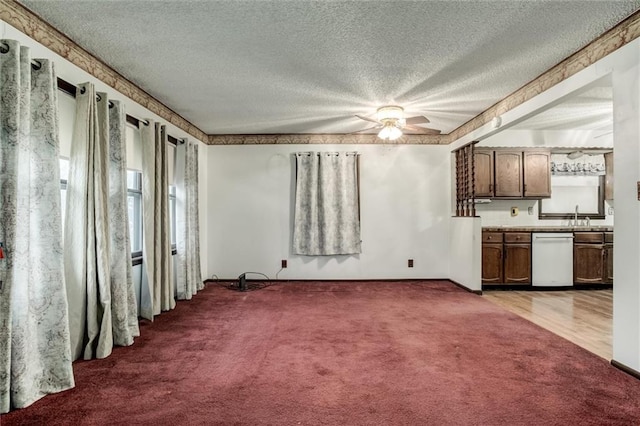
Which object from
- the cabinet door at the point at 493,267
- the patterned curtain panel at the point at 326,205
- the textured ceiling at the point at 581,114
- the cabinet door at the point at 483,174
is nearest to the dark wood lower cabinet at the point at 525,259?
the cabinet door at the point at 493,267

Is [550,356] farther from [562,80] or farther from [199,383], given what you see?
[199,383]

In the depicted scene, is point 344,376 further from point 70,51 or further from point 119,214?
point 70,51

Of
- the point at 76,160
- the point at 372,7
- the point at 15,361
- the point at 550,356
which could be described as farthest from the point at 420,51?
the point at 15,361

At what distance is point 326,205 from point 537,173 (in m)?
3.37

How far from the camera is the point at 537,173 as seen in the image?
5426 mm

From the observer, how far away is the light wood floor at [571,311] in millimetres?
3098

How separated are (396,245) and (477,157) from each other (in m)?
1.87

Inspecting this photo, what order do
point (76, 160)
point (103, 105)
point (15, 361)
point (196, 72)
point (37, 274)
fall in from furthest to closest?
point (196, 72) → point (103, 105) → point (76, 160) → point (37, 274) → point (15, 361)

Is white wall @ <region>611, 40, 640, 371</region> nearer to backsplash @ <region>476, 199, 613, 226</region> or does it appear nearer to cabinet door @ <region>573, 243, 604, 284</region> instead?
cabinet door @ <region>573, 243, 604, 284</region>

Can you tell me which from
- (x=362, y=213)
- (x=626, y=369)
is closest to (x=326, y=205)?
(x=362, y=213)

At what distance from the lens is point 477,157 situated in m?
5.39

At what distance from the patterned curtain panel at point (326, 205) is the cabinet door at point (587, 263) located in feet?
10.6

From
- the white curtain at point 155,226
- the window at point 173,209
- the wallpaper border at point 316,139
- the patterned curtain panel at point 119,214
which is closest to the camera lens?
the patterned curtain panel at point 119,214

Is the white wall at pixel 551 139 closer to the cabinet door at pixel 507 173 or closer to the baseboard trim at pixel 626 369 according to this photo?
the cabinet door at pixel 507 173
